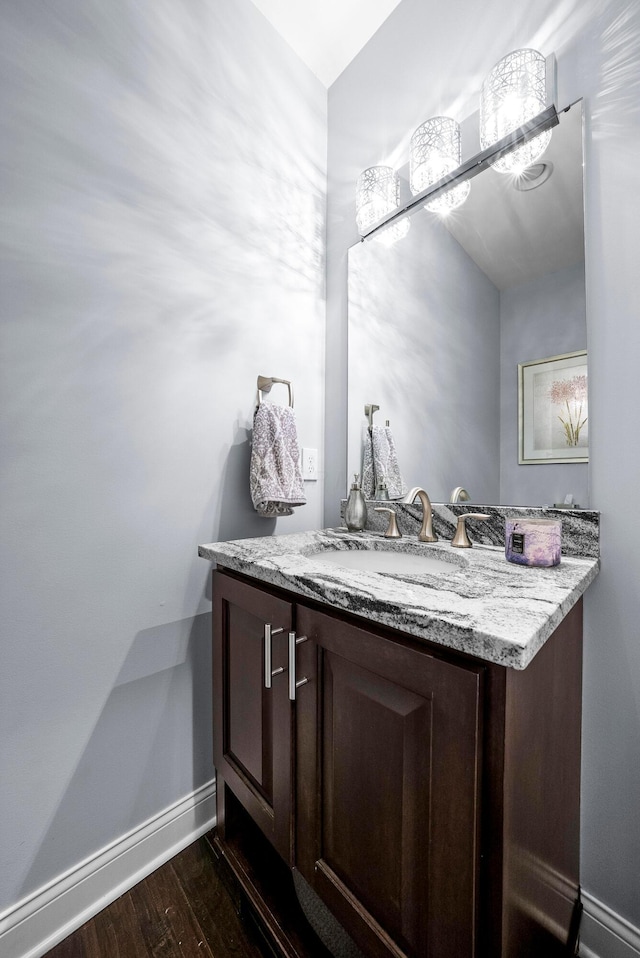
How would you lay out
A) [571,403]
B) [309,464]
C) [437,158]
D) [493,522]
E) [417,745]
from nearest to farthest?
[417,745] < [571,403] < [493,522] < [437,158] < [309,464]

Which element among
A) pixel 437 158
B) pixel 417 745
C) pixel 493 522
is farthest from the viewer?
pixel 437 158

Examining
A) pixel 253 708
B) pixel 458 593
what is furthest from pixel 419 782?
pixel 253 708

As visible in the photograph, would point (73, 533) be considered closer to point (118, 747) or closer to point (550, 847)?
point (118, 747)

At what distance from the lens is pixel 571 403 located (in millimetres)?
918

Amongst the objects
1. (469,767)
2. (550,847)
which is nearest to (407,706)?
(469,767)

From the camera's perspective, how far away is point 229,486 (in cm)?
125

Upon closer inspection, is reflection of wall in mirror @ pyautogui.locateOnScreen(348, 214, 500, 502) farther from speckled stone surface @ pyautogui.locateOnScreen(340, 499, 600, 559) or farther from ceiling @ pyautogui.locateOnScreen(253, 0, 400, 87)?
ceiling @ pyautogui.locateOnScreen(253, 0, 400, 87)

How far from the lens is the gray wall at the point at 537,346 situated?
909 mm

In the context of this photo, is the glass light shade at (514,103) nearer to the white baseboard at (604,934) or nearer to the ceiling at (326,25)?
the ceiling at (326,25)

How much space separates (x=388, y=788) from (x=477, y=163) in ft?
4.64

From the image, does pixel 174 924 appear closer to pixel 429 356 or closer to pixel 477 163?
pixel 429 356

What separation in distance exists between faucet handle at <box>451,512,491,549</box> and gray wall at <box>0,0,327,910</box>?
61 cm

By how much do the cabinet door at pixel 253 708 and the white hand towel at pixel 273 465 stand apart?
0.94 feet

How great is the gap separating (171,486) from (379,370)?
77cm
